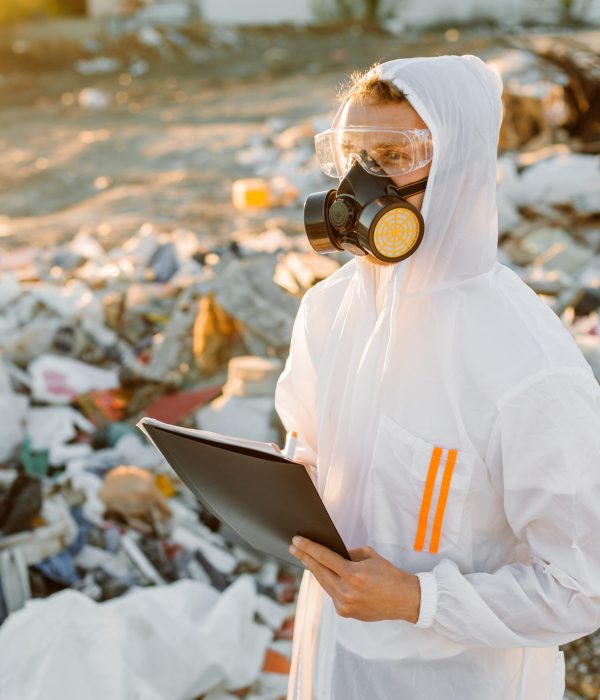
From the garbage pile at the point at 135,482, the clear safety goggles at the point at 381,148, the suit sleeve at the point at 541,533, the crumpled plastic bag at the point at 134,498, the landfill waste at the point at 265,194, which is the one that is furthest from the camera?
the landfill waste at the point at 265,194

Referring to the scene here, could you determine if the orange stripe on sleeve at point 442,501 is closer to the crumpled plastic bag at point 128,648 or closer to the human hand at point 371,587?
the human hand at point 371,587

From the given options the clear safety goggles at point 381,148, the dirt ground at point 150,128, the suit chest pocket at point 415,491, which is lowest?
the dirt ground at point 150,128

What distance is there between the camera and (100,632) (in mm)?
2496

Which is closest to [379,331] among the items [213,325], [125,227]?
[213,325]

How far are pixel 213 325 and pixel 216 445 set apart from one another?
3.63m

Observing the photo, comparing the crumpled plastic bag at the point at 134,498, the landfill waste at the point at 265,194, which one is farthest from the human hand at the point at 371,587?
the landfill waste at the point at 265,194

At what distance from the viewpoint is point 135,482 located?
3.80m

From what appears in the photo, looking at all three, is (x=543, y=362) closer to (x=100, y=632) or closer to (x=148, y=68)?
(x=100, y=632)

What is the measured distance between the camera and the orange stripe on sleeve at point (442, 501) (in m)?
1.41

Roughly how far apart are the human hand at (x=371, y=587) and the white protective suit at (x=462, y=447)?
3 cm

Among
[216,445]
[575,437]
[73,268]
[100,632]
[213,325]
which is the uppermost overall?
[575,437]

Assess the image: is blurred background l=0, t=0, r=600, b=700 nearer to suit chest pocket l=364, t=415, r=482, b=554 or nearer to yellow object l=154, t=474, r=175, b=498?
yellow object l=154, t=474, r=175, b=498

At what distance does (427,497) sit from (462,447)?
117mm

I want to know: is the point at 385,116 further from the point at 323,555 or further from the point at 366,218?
the point at 323,555
